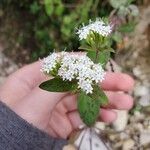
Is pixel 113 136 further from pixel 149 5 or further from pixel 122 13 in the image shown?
pixel 149 5

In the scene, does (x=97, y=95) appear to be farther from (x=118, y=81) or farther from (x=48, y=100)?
(x=118, y=81)

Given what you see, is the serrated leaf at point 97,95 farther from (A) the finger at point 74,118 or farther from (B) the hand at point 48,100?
(A) the finger at point 74,118

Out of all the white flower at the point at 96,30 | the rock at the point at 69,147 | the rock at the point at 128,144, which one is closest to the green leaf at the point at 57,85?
the white flower at the point at 96,30

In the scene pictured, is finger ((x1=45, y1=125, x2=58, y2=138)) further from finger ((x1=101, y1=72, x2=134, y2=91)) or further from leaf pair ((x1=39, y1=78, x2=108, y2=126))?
leaf pair ((x1=39, y1=78, x2=108, y2=126))

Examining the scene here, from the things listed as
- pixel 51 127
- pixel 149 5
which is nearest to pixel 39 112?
pixel 51 127

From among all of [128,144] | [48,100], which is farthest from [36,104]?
[128,144]
